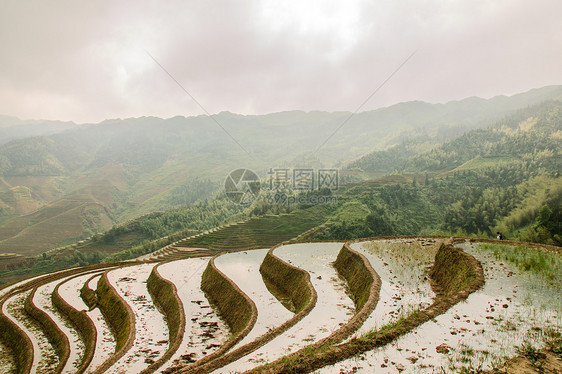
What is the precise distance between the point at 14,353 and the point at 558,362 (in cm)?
2534

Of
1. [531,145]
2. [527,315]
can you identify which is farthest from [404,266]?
[531,145]

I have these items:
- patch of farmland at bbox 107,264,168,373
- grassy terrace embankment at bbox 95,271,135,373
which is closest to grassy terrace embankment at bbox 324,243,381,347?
patch of farmland at bbox 107,264,168,373

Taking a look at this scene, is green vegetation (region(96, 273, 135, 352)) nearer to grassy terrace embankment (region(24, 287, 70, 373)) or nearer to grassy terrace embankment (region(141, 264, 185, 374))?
grassy terrace embankment (region(141, 264, 185, 374))

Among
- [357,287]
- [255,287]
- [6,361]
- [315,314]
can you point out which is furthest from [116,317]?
[357,287]

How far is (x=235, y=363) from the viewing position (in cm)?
865

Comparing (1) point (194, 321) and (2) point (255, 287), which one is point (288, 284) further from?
(1) point (194, 321)

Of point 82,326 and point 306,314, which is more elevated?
point 306,314

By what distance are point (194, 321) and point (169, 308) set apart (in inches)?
112

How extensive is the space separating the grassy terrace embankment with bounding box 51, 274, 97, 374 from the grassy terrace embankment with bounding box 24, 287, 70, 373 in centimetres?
82

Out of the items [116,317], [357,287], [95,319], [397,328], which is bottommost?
[95,319]

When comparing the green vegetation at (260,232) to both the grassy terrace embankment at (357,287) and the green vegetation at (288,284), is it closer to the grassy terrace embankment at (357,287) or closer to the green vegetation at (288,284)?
the green vegetation at (288,284)

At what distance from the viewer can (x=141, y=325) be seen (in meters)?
16.6

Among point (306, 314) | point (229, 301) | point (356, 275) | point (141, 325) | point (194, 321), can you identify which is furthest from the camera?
point (229, 301)

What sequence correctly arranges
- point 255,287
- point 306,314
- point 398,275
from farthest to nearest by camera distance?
point 255,287 < point 398,275 < point 306,314
